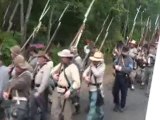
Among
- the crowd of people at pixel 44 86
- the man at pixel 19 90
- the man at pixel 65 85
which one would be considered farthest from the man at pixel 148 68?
the man at pixel 19 90

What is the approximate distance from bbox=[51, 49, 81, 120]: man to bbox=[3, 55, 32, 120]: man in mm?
1001

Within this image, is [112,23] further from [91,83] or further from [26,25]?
[91,83]

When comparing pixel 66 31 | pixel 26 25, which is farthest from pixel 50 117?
pixel 66 31

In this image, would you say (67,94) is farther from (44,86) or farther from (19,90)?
(19,90)

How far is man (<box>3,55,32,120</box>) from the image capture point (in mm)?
6770

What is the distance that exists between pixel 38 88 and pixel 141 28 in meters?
23.3

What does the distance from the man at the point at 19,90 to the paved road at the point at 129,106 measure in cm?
361

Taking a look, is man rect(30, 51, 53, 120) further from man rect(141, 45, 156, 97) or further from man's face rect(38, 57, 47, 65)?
man rect(141, 45, 156, 97)

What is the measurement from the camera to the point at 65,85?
7.95 meters

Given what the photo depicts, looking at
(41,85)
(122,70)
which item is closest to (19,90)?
(41,85)

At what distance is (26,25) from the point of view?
17.2 meters

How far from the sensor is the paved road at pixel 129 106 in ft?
36.7

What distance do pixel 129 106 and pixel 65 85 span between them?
514 centimetres

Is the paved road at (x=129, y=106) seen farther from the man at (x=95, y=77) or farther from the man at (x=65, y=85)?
the man at (x=65, y=85)
